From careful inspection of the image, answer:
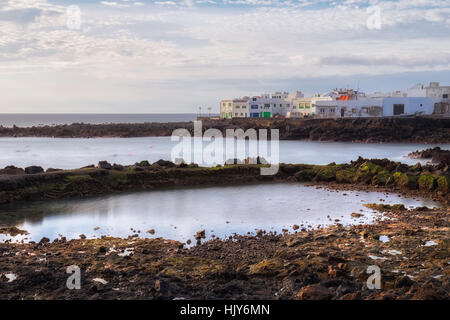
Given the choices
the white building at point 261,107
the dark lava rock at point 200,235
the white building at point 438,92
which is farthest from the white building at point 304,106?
the dark lava rock at point 200,235

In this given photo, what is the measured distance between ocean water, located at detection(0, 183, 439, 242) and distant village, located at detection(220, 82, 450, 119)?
49752 millimetres

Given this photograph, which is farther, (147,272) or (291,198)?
(291,198)

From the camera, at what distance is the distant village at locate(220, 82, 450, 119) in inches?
2490

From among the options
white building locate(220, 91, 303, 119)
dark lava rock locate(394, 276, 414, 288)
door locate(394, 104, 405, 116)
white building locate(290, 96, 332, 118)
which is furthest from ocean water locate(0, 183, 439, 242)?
white building locate(220, 91, 303, 119)

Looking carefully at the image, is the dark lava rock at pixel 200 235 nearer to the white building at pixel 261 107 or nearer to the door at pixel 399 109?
the door at pixel 399 109

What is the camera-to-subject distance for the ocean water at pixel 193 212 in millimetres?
10695

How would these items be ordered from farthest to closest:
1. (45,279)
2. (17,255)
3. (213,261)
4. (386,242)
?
(386,242)
(17,255)
(213,261)
(45,279)

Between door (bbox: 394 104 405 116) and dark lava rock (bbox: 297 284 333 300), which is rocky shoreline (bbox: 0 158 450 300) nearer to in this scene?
dark lava rock (bbox: 297 284 333 300)

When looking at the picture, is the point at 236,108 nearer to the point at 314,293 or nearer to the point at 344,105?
the point at 344,105
